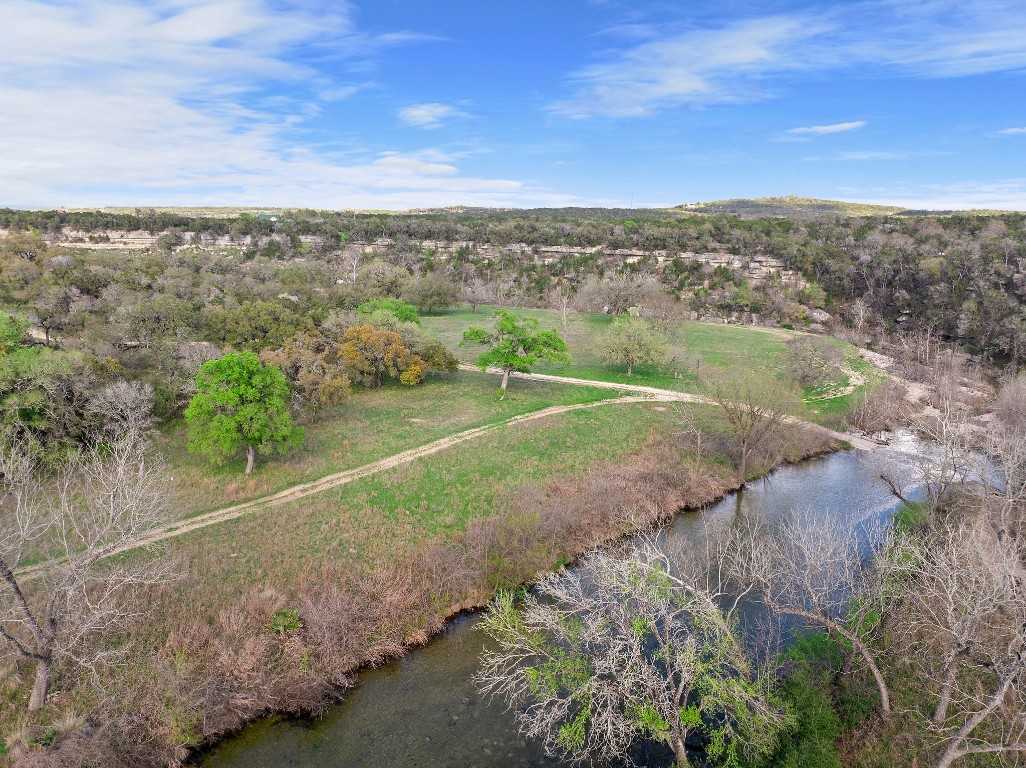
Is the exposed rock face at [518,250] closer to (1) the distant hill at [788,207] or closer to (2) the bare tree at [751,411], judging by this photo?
(2) the bare tree at [751,411]

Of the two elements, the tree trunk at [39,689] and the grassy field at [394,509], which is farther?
the grassy field at [394,509]

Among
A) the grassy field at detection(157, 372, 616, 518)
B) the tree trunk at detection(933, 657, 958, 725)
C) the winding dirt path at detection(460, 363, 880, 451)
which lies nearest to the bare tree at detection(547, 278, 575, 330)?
the winding dirt path at detection(460, 363, 880, 451)

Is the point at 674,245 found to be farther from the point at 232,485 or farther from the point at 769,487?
the point at 232,485

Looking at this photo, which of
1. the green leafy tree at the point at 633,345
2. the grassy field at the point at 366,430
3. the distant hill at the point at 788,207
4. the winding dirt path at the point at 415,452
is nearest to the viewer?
the winding dirt path at the point at 415,452

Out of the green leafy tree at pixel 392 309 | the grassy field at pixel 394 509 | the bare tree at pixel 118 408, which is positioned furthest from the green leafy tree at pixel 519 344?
the bare tree at pixel 118 408

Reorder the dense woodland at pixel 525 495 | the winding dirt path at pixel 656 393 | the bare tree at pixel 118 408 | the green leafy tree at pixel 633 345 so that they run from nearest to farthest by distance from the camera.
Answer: the dense woodland at pixel 525 495 < the bare tree at pixel 118 408 < the winding dirt path at pixel 656 393 < the green leafy tree at pixel 633 345

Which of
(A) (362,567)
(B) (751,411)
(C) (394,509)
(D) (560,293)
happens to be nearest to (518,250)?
(D) (560,293)

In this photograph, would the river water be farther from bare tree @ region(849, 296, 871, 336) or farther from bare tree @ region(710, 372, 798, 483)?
bare tree @ region(849, 296, 871, 336)
